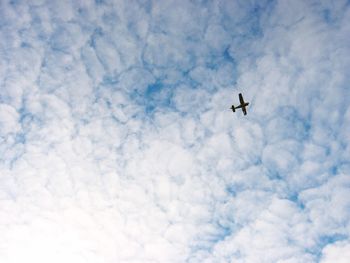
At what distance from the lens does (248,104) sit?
103 ft
